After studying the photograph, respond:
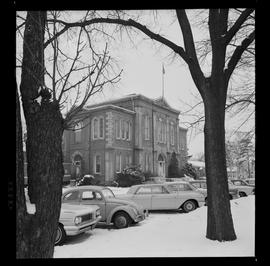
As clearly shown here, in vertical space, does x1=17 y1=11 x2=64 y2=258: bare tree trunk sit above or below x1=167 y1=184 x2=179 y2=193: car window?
above

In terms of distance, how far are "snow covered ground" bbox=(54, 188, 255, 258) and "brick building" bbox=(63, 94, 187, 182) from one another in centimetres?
1814

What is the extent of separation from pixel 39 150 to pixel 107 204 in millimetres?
6756

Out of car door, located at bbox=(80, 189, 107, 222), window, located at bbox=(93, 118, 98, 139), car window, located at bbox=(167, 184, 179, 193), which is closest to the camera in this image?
car door, located at bbox=(80, 189, 107, 222)

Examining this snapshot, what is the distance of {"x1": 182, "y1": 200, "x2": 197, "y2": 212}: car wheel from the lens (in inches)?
525

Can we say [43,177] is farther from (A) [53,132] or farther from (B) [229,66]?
(B) [229,66]

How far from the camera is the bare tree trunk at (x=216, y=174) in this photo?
268 inches

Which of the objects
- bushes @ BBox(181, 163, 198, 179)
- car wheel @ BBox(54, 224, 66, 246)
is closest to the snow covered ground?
car wheel @ BBox(54, 224, 66, 246)

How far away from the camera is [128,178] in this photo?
26.9m

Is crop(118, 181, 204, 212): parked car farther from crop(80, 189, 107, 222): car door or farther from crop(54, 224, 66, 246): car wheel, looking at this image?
crop(54, 224, 66, 246): car wheel

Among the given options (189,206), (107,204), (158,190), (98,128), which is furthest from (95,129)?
(107,204)

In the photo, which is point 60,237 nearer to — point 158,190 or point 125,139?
point 158,190
